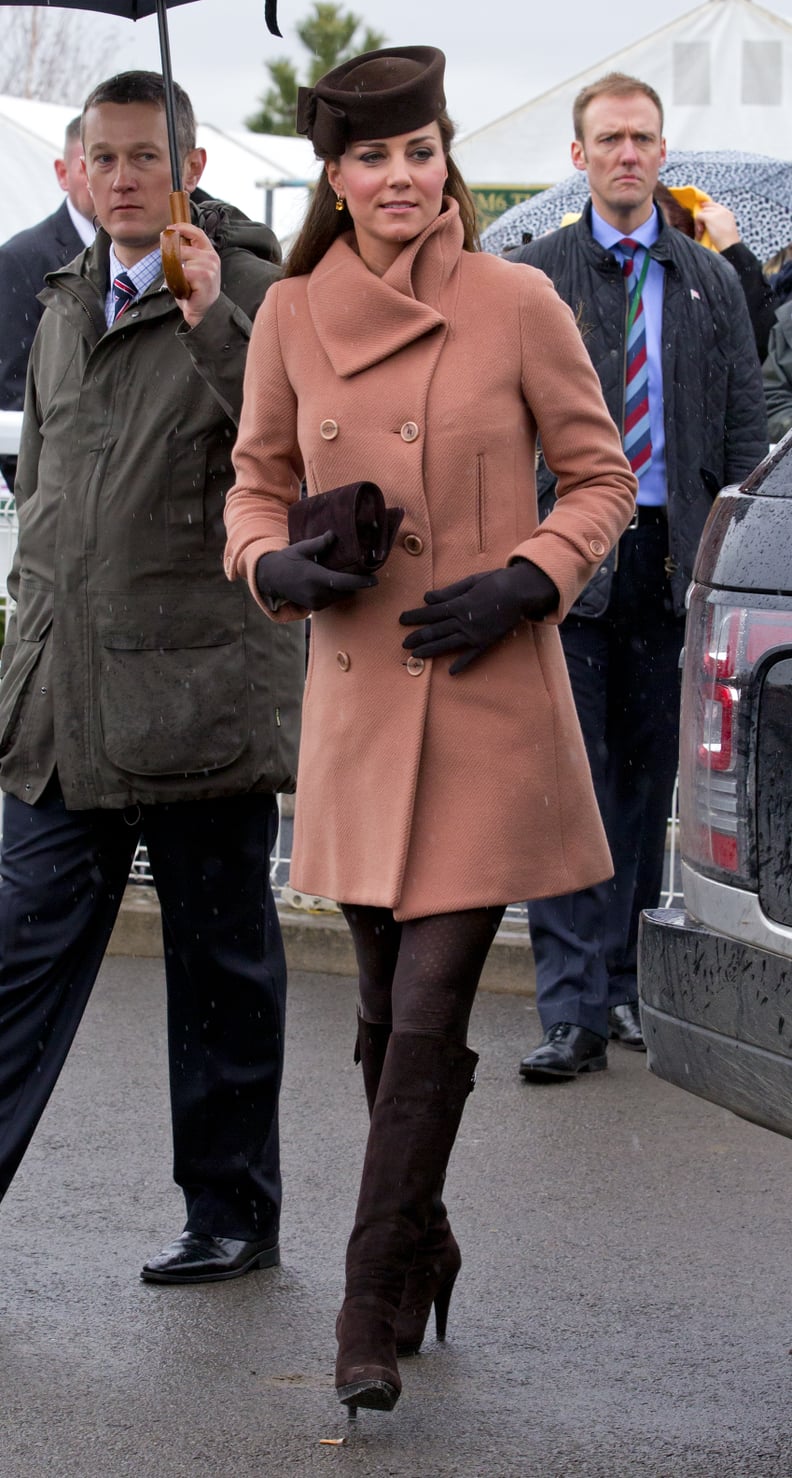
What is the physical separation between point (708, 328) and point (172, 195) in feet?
7.84

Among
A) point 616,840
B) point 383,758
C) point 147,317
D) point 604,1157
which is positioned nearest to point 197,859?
point 383,758

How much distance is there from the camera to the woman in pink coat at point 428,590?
3.59 m

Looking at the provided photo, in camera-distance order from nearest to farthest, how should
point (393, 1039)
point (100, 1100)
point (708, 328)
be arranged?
point (393, 1039)
point (100, 1100)
point (708, 328)

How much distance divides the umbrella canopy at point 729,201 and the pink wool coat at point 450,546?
7.13 meters

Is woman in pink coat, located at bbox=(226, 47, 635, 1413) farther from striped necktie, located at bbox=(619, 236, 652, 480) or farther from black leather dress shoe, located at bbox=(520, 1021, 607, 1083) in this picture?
striped necktie, located at bbox=(619, 236, 652, 480)

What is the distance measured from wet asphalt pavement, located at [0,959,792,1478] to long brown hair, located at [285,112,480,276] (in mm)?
1883

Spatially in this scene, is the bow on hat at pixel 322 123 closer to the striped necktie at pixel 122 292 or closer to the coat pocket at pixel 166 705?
the striped necktie at pixel 122 292

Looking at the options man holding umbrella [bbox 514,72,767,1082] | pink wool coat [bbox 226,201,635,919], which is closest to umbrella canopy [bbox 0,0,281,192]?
pink wool coat [bbox 226,201,635,919]

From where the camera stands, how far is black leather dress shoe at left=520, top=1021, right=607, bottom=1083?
583cm

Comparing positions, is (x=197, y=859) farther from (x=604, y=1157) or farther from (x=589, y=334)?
(x=589, y=334)

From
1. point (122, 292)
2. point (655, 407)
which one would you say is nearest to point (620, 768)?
point (655, 407)

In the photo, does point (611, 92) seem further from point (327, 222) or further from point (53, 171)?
point (53, 171)

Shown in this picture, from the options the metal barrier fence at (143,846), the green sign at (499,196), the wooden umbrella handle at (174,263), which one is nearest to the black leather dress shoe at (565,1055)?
the metal barrier fence at (143,846)

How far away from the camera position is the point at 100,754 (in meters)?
4.11
